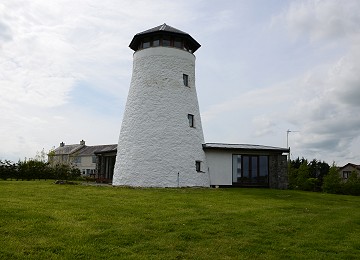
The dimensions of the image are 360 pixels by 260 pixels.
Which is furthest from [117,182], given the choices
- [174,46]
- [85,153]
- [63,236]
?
[85,153]

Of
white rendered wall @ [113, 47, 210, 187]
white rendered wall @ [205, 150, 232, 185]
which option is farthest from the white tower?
white rendered wall @ [205, 150, 232, 185]

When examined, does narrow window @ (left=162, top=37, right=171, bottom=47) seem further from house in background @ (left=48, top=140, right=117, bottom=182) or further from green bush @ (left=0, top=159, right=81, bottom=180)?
house in background @ (left=48, top=140, right=117, bottom=182)

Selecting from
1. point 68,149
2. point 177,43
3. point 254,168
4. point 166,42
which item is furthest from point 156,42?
point 68,149

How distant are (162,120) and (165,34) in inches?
223

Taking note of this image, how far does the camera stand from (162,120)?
23.2 meters

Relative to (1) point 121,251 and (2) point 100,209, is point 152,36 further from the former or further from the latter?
(1) point 121,251

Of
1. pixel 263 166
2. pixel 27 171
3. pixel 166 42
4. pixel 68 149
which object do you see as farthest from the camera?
pixel 68 149

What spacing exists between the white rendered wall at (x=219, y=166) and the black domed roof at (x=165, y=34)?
24.3 ft

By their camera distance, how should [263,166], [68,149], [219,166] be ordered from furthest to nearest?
[68,149], [263,166], [219,166]

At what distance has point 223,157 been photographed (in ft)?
82.9

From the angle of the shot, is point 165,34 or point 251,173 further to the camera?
point 251,173

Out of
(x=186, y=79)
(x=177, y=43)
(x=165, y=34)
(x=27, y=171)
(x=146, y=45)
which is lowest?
(x=27, y=171)

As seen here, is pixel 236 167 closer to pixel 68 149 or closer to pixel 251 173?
pixel 251 173

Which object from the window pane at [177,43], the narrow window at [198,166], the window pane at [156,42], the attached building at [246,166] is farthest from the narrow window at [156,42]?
the narrow window at [198,166]
